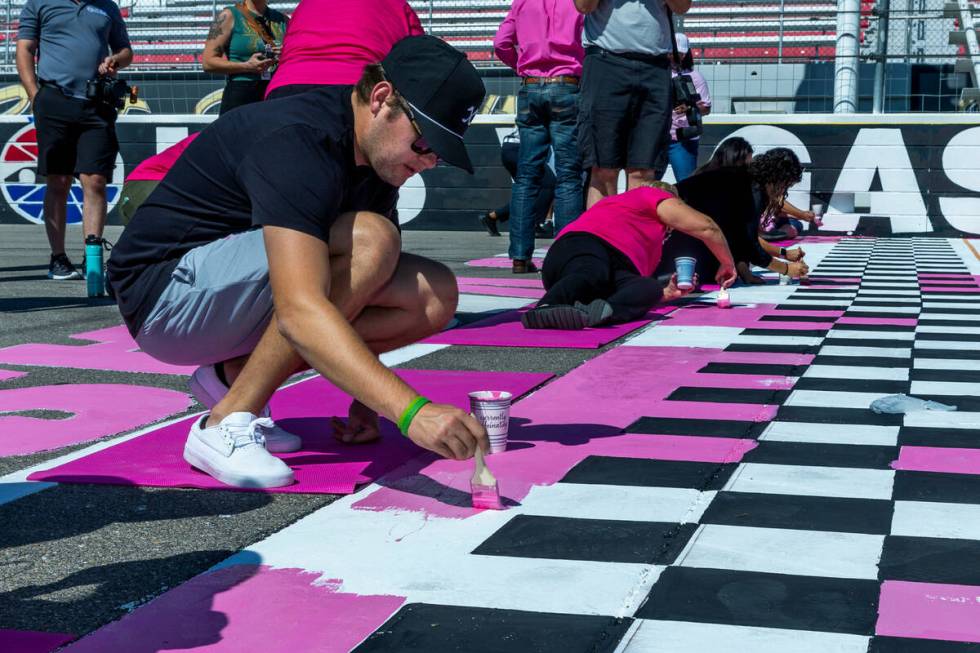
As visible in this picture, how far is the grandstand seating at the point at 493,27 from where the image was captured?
42.6 ft

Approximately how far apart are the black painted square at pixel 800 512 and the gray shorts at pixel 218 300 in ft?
3.10

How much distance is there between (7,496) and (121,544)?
407 mm

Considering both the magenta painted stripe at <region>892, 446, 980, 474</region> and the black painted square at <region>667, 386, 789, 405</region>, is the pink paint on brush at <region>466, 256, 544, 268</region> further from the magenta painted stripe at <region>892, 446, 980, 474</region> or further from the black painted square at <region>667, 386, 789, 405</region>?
the magenta painted stripe at <region>892, 446, 980, 474</region>

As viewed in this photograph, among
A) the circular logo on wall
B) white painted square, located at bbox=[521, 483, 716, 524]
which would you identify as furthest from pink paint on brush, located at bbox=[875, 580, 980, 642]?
the circular logo on wall

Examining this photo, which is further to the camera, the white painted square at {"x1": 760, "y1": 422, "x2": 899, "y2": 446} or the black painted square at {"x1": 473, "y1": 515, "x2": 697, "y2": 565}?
the white painted square at {"x1": 760, "y1": 422, "x2": 899, "y2": 446}

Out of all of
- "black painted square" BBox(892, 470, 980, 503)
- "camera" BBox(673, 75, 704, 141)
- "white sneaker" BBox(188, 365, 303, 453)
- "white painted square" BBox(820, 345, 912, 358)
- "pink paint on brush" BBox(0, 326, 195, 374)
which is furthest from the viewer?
"camera" BBox(673, 75, 704, 141)

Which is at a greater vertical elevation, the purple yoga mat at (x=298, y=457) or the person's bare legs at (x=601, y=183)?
the person's bare legs at (x=601, y=183)

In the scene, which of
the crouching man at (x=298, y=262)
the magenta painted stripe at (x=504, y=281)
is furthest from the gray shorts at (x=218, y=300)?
the magenta painted stripe at (x=504, y=281)

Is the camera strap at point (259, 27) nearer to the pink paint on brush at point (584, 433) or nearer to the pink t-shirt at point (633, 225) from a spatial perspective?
the pink t-shirt at point (633, 225)

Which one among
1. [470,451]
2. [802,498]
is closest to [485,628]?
[470,451]

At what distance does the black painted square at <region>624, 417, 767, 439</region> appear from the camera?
2.95m

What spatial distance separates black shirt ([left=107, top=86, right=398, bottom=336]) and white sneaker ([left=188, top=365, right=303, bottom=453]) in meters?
0.17

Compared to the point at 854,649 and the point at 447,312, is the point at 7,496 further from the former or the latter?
the point at 854,649

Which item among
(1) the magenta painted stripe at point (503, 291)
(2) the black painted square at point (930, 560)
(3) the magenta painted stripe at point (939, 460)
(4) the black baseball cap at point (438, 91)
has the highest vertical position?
(4) the black baseball cap at point (438, 91)
